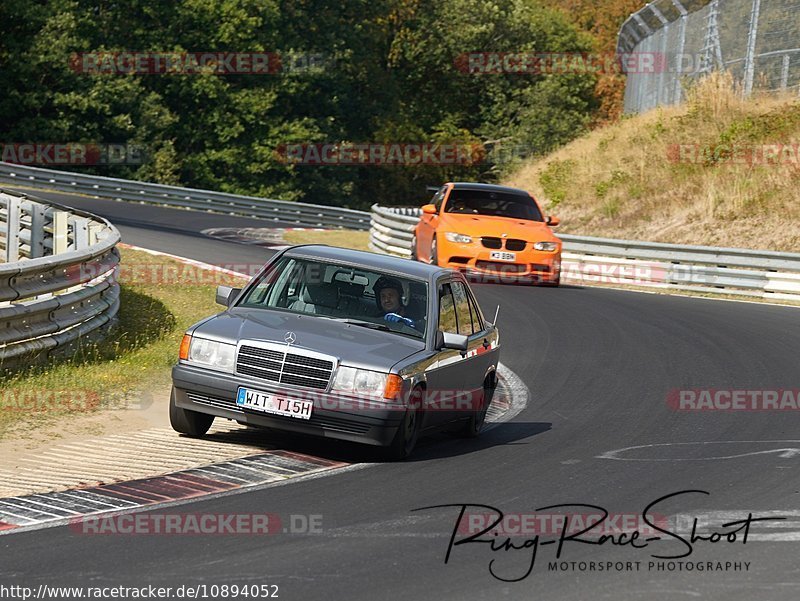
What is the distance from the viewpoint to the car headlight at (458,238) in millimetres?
21375

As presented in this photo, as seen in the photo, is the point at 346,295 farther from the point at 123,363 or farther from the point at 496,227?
the point at 496,227

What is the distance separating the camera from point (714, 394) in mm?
13125

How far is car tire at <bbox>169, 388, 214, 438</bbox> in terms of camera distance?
9.38 metres

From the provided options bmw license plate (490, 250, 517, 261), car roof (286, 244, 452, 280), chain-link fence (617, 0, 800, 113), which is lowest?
bmw license plate (490, 250, 517, 261)

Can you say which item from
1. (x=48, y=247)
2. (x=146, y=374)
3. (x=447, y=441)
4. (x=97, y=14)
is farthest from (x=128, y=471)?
(x=97, y=14)

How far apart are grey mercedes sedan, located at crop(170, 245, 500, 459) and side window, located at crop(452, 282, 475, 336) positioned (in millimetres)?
14

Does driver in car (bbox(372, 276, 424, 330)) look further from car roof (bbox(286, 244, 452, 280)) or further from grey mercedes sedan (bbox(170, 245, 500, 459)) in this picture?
car roof (bbox(286, 244, 452, 280))

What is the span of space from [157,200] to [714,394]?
29165 mm

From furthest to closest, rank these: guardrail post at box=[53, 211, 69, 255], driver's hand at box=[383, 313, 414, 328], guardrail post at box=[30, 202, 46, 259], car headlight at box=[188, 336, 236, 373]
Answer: guardrail post at box=[30, 202, 46, 259] → guardrail post at box=[53, 211, 69, 255] → driver's hand at box=[383, 313, 414, 328] → car headlight at box=[188, 336, 236, 373]

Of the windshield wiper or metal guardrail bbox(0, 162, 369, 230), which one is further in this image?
A: metal guardrail bbox(0, 162, 369, 230)

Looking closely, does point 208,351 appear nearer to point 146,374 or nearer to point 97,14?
point 146,374

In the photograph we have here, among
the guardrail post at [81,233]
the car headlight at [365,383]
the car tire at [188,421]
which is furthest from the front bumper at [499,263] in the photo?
the car headlight at [365,383]

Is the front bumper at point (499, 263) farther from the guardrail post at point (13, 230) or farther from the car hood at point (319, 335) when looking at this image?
the car hood at point (319, 335)

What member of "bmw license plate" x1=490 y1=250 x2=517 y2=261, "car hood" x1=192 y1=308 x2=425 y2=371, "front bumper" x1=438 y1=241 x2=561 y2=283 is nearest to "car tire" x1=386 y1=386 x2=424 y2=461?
"car hood" x1=192 y1=308 x2=425 y2=371
